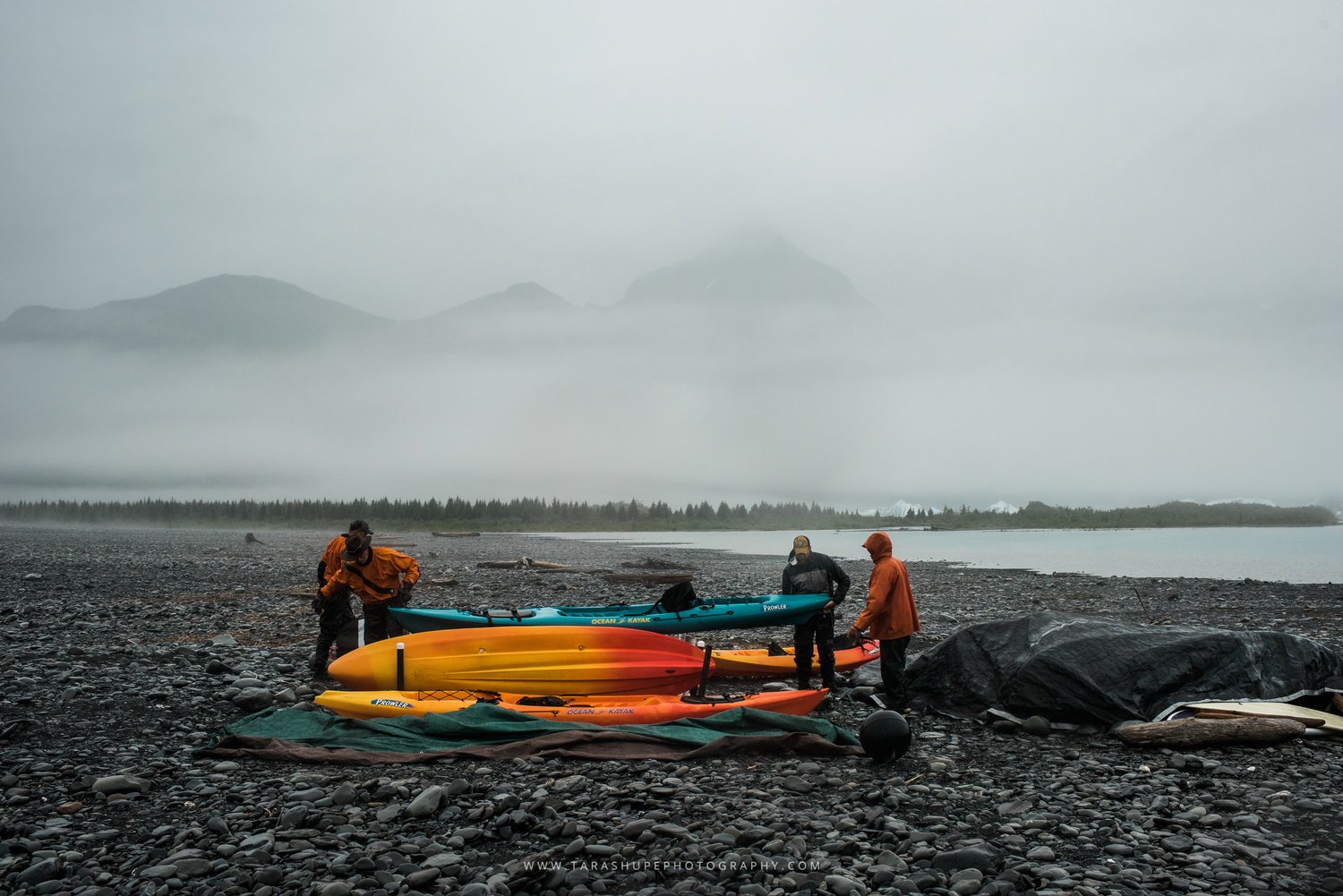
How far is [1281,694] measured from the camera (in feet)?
30.7

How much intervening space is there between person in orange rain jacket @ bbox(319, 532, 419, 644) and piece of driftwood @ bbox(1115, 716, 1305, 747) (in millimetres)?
9396

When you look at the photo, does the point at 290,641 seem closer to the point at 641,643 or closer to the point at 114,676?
the point at 114,676

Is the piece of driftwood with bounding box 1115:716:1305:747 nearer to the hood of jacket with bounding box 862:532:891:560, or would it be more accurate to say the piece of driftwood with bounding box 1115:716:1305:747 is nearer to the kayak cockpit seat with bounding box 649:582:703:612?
the hood of jacket with bounding box 862:532:891:560

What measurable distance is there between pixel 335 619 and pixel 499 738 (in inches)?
188

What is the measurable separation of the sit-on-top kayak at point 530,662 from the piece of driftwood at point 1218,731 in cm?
519

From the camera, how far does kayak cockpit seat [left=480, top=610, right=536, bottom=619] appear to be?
13.3 m

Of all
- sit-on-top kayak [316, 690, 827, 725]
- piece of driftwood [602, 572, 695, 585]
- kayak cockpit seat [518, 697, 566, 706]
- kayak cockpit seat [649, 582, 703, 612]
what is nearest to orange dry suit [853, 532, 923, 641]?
sit-on-top kayak [316, 690, 827, 725]

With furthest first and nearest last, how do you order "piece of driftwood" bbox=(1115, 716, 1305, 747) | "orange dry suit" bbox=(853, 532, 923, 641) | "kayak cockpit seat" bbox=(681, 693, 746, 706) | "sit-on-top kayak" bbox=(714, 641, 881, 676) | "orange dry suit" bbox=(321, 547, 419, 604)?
"sit-on-top kayak" bbox=(714, 641, 881, 676)
"orange dry suit" bbox=(321, 547, 419, 604)
"orange dry suit" bbox=(853, 532, 923, 641)
"kayak cockpit seat" bbox=(681, 693, 746, 706)
"piece of driftwood" bbox=(1115, 716, 1305, 747)

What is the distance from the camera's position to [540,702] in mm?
9352

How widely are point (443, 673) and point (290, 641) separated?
20.4 feet

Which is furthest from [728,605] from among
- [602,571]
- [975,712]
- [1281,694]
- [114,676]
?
[602,571]

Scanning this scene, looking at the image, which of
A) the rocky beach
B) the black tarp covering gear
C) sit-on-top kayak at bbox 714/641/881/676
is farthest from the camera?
sit-on-top kayak at bbox 714/641/881/676

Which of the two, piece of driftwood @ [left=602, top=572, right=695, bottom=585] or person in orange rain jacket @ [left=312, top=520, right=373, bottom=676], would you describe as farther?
piece of driftwood @ [left=602, top=572, right=695, bottom=585]

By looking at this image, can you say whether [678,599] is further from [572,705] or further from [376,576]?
[376,576]
